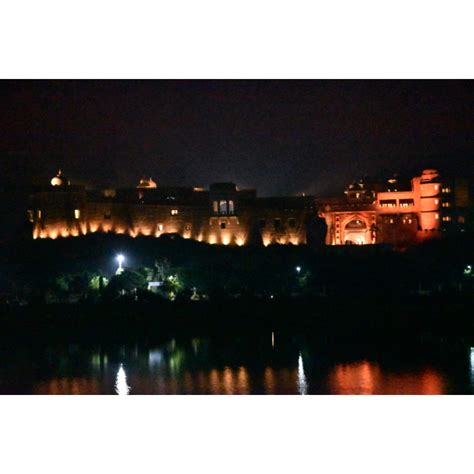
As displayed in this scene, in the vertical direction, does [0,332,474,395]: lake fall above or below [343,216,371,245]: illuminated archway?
below

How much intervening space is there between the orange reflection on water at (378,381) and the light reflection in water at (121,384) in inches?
88.0

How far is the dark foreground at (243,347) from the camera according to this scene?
12164mm

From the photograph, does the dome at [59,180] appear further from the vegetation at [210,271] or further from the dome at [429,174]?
the dome at [429,174]

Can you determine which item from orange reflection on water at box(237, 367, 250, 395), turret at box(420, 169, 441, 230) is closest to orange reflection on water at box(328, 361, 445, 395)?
orange reflection on water at box(237, 367, 250, 395)

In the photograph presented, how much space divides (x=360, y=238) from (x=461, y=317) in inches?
266

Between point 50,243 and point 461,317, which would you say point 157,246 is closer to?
point 50,243

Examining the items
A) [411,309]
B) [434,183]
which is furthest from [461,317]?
[434,183]

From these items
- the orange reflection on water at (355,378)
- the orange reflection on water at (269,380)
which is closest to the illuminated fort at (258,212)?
the orange reflection on water at (269,380)

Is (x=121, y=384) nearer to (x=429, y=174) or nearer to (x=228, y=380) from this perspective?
(x=228, y=380)

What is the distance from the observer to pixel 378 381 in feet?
39.9

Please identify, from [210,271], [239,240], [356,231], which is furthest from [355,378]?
[356,231]

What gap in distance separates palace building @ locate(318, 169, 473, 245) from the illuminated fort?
0.02m

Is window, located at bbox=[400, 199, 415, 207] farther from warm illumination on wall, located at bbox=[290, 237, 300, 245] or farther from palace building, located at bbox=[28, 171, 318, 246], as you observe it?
warm illumination on wall, located at bbox=[290, 237, 300, 245]

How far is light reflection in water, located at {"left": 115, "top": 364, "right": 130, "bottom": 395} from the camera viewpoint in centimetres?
1185
